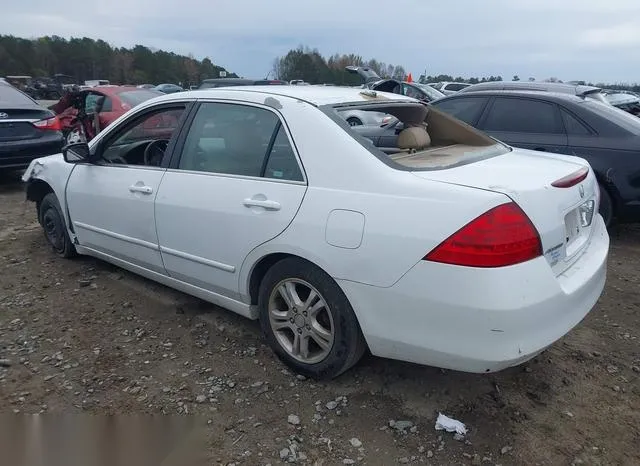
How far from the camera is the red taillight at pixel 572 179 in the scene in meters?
2.56

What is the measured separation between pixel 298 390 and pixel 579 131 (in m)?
4.22

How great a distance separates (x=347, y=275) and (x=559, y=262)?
99 cm

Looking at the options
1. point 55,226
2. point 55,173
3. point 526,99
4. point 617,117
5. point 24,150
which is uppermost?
point 526,99

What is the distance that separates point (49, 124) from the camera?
7.97 m

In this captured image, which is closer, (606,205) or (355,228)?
(355,228)

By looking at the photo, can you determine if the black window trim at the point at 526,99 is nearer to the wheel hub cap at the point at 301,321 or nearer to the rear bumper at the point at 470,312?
the rear bumper at the point at 470,312

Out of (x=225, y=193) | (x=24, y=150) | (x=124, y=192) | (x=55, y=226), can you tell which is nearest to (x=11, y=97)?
(x=24, y=150)

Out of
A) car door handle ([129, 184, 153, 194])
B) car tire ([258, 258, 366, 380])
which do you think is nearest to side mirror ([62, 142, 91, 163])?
car door handle ([129, 184, 153, 194])

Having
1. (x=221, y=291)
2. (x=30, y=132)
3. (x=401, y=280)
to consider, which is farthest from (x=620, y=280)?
(x=30, y=132)

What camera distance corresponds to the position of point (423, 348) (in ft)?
7.95

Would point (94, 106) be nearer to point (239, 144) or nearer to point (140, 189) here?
point (140, 189)

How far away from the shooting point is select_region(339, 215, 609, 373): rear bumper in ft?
7.26

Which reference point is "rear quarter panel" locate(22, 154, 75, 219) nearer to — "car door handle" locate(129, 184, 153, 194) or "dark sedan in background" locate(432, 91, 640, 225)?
"car door handle" locate(129, 184, 153, 194)

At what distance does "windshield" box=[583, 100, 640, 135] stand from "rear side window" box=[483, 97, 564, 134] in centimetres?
36
